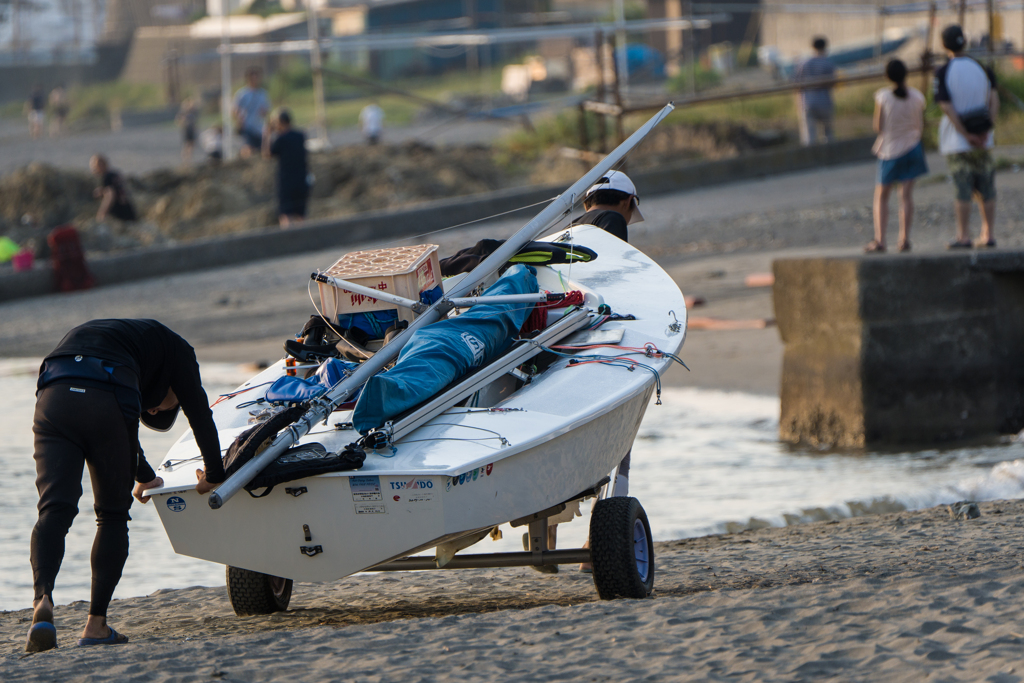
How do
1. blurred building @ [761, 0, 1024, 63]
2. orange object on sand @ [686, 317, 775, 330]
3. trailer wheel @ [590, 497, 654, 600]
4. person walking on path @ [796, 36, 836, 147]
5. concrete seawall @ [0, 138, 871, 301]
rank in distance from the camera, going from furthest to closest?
blurred building @ [761, 0, 1024, 63]
person walking on path @ [796, 36, 836, 147]
concrete seawall @ [0, 138, 871, 301]
orange object on sand @ [686, 317, 775, 330]
trailer wheel @ [590, 497, 654, 600]

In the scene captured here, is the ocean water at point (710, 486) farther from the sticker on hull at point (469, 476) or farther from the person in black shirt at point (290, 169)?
the person in black shirt at point (290, 169)

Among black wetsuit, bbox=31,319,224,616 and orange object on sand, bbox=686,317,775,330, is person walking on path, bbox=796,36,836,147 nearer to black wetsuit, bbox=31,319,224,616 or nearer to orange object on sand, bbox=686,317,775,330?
orange object on sand, bbox=686,317,775,330

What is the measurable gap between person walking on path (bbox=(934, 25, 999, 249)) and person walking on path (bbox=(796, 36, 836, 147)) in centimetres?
806

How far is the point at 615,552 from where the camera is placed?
464 centimetres

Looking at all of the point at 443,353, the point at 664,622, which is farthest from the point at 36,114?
the point at 664,622

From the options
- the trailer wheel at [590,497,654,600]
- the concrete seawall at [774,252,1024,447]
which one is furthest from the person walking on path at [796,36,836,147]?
the trailer wheel at [590,497,654,600]

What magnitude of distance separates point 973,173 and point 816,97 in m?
8.97

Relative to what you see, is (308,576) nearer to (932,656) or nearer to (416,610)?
(416,610)

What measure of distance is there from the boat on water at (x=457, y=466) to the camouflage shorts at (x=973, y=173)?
427 cm

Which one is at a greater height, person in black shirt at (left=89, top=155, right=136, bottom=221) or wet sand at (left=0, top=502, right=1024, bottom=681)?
person in black shirt at (left=89, top=155, right=136, bottom=221)

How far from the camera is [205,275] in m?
15.8

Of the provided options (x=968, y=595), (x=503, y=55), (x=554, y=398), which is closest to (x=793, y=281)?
(x=554, y=398)

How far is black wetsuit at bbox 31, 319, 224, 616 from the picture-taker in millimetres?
4148

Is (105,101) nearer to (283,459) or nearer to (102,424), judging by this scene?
(102,424)
